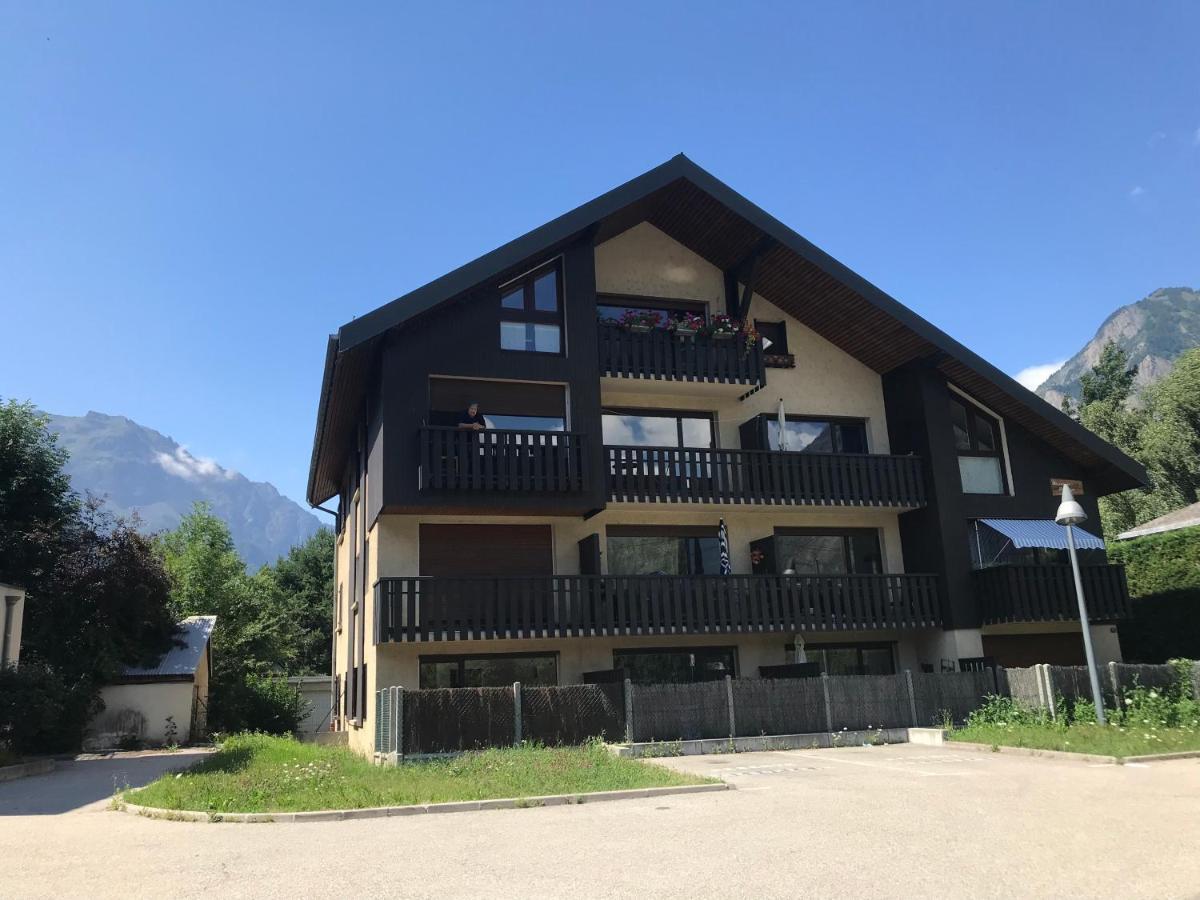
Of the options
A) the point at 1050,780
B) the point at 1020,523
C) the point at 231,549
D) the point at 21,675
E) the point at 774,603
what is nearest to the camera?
the point at 1050,780

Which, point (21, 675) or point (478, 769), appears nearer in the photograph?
point (478, 769)

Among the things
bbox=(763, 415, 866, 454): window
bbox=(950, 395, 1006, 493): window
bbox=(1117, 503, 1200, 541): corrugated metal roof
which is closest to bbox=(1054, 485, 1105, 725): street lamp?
bbox=(950, 395, 1006, 493): window

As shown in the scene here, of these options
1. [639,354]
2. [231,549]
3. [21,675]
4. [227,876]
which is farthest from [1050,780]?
[231,549]

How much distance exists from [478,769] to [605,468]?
8.16 meters

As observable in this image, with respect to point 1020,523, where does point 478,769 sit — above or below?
below

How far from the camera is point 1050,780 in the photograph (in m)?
12.9

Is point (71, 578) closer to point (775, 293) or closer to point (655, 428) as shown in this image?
point (655, 428)

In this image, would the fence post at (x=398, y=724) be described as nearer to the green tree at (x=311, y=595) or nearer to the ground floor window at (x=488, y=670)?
the ground floor window at (x=488, y=670)

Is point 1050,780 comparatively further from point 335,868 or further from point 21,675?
point 21,675

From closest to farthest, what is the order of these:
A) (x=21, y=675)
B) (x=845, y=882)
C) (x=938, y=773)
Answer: (x=845, y=882) → (x=938, y=773) → (x=21, y=675)

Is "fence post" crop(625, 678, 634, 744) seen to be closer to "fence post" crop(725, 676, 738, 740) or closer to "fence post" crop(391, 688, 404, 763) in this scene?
"fence post" crop(725, 676, 738, 740)

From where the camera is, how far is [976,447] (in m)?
24.0

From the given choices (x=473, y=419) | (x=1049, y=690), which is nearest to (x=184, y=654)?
(x=473, y=419)

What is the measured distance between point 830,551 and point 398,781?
1370 cm
